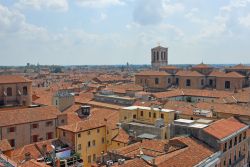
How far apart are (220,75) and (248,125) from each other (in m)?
31.9

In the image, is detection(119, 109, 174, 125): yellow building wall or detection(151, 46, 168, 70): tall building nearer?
detection(119, 109, 174, 125): yellow building wall

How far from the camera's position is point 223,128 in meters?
31.8

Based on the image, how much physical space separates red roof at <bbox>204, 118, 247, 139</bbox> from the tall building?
5795cm

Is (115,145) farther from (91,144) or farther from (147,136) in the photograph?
(147,136)

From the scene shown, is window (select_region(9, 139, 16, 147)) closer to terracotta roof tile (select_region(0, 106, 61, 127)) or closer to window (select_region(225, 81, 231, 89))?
terracotta roof tile (select_region(0, 106, 61, 127))

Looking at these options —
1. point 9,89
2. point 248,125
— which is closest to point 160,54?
point 9,89

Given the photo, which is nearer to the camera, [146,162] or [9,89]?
[146,162]

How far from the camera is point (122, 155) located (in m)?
28.2

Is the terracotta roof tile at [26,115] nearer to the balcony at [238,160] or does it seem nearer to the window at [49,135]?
the window at [49,135]

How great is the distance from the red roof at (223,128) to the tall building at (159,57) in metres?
58.0

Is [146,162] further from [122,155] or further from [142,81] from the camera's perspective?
[142,81]

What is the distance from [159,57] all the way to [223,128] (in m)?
62.1

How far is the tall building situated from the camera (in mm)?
91812

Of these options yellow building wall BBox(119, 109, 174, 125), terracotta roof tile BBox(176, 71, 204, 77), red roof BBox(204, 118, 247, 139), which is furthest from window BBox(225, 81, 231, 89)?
red roof BBox(204, 118, 247, 139)
